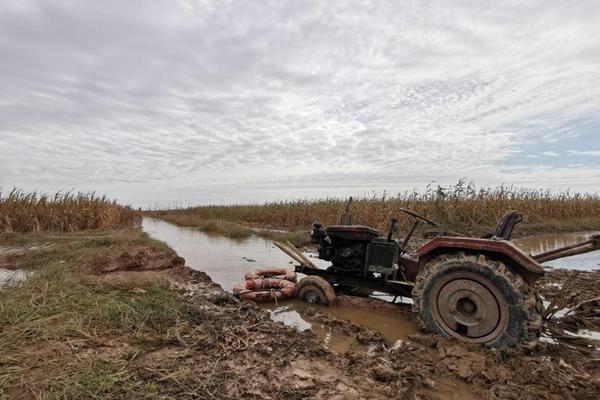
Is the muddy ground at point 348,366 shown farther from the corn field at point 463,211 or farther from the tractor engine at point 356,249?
the corn field at point 463,211

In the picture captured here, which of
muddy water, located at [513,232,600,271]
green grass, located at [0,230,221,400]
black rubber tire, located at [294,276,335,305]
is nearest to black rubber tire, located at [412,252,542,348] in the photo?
black rubber tire, located at [294,276,335,305]


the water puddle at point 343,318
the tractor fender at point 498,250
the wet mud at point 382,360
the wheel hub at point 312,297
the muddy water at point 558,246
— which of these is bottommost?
the water puddle at point 343,318

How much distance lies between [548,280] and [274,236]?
9001 mm

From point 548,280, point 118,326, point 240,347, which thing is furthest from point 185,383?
point 548,280

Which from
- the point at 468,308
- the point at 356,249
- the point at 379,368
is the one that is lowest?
the point at 379,368

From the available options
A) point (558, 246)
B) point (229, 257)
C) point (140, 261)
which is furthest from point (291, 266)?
point (558, 246)

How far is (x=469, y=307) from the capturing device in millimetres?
3977

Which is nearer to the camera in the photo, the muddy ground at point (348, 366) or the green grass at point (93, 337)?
the green grass at point (93, 337)

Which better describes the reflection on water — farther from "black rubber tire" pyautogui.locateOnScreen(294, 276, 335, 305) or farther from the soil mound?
"black rubber tire" pyautogui.locateOnScreen(294, 276, 335, 305)

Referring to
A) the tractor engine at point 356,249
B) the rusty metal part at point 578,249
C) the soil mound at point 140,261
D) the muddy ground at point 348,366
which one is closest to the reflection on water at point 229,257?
the soil mound at point 140,261

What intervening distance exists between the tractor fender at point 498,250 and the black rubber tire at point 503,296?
0.10 m

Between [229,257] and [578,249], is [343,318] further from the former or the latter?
[229,257]

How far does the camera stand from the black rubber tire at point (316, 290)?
18.2 ft

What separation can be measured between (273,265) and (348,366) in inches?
234
